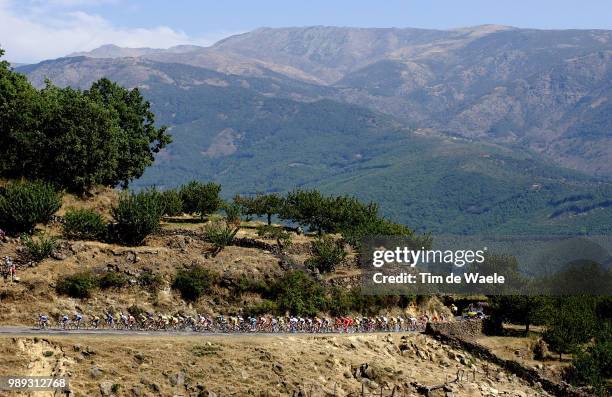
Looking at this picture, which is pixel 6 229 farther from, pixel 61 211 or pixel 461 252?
pixel 461 252

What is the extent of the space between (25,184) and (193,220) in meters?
19.1

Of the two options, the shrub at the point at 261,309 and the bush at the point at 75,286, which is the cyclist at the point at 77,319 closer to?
the bush at the point at 75,286

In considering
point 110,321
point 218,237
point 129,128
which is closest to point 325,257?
point 218,237

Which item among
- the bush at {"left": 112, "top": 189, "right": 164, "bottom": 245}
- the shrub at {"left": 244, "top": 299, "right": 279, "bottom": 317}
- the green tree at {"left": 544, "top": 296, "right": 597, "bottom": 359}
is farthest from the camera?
the bush at {"left": 112, "top": 189, "right": 164, "bottom": 245}

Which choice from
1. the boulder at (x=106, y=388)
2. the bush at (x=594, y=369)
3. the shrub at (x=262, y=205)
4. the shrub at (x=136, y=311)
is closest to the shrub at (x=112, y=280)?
the shrub at (x=136, y=311)

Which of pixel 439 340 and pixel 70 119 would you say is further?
pixel 70 119

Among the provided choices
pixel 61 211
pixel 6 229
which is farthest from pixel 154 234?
pixel 6 229

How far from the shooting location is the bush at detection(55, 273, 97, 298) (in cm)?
5394

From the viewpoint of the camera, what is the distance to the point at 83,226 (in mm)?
62406

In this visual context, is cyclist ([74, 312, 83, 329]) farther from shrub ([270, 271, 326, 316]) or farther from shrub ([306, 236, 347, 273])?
shrub ([306, 236, 347, 273])

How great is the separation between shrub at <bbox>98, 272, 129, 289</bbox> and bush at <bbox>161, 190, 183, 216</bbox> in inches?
812

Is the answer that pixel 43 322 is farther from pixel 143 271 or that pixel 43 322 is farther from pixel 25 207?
pixel 25 207

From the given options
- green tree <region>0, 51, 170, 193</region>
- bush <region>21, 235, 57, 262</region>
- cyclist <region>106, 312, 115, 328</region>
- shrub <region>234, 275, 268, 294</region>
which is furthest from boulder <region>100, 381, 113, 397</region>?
green tree <region>0, 51, 170, 193</region>

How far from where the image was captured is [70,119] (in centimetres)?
7181
